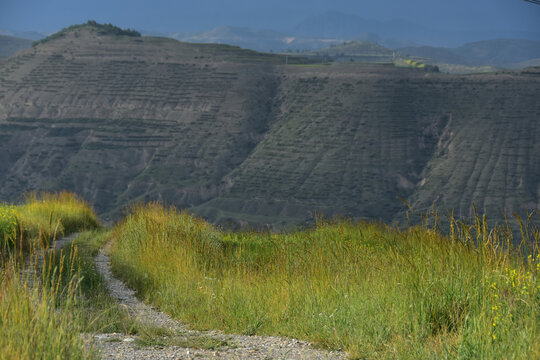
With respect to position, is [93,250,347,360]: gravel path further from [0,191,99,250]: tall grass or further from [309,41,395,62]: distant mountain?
[309,41,395,62]: distant mountain

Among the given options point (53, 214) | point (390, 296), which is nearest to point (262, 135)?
point (53, 214)

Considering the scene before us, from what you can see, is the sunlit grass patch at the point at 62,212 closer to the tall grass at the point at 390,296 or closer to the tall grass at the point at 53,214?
the tall grass at the point at 53,214

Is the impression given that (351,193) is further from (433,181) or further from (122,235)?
(122,235)

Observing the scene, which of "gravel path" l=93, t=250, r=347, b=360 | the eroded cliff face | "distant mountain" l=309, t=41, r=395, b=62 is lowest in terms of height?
the eroded cliff face

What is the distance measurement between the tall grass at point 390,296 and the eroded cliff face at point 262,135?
62313mm

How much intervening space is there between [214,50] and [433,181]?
158ft

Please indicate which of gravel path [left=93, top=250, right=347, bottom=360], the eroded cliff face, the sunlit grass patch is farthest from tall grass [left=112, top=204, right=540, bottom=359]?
the eroded cliff face

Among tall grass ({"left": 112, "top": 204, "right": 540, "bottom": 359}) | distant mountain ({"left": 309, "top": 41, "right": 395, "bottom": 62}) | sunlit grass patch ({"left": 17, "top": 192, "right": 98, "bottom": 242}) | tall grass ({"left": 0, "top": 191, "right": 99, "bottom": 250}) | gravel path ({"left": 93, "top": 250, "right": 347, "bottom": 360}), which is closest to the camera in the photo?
tall grass ({"left": 112, "top": 204, "right": 540, "bottom": 359})

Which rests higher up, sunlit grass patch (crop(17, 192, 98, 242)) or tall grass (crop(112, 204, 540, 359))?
tall grass (crop(112, 204, 540, 359))

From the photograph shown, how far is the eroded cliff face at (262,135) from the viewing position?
7400 cm

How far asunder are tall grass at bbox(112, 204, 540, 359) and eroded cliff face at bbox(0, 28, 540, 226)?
62.3 meters

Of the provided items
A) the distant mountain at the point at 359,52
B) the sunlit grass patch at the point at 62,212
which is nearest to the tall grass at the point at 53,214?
the sunlit grass patch at the point at 62,212

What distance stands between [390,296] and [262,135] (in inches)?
3308

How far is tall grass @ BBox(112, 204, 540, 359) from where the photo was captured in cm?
432
